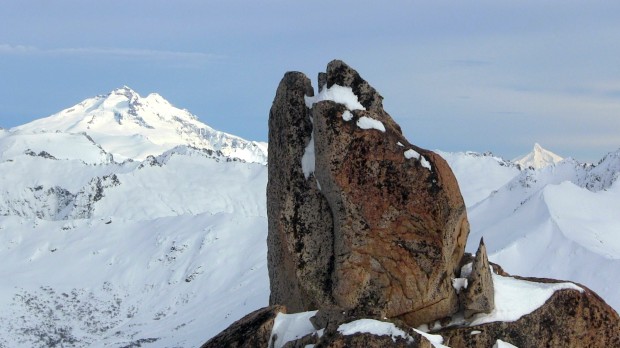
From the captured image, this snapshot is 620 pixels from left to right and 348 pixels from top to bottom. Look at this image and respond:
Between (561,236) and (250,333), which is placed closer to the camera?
(250,333)

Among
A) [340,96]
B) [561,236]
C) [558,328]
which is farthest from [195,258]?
[558,328]

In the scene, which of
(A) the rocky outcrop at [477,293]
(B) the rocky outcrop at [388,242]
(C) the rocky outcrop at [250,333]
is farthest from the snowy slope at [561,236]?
(C) the rocky outcrop at [250,333]

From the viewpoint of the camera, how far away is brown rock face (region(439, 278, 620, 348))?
1920 centimetres

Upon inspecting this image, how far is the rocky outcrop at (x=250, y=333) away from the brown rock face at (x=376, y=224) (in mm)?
2614

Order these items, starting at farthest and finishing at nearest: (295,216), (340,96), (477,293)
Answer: (295,216) < (340,96) < (477,293)

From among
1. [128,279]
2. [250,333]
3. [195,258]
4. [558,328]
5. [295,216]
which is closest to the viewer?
[250,333]

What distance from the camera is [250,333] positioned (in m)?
16.8

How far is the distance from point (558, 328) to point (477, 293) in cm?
227

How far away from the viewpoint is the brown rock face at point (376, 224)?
63.0 feet

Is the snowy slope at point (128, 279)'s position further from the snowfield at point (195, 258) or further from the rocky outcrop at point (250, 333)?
the rocky outcrop at point (250, 333)

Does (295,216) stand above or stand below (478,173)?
below

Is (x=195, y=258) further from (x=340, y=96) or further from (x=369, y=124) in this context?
(x=369, y=124)

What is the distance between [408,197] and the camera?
755 inches

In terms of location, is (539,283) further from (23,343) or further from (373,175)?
(23,343)
